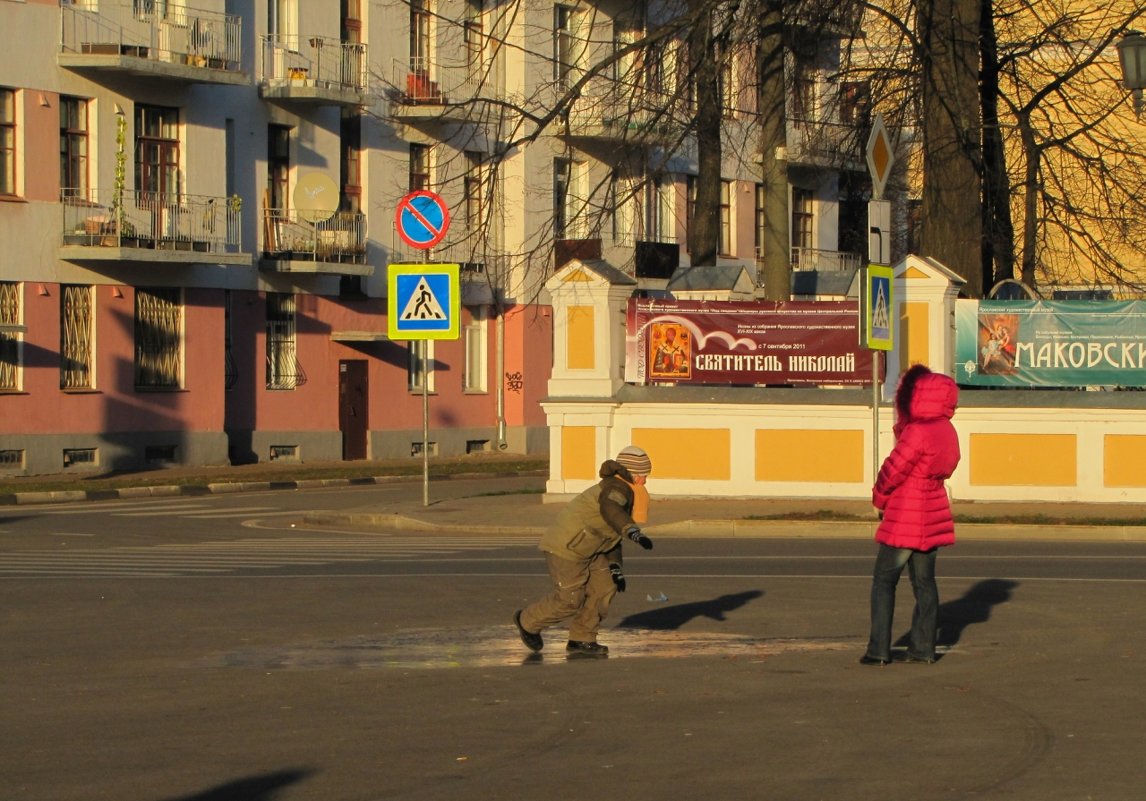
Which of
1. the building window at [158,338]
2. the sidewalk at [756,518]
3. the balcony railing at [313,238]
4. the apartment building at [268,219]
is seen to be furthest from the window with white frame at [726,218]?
the sidewalk at [756,518]

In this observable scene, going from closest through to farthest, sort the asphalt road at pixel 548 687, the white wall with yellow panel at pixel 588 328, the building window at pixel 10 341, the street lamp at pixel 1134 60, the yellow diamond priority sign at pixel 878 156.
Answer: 1. the asphalt road at pixel 548 687
2. the yellow diamond priority sign at pixel 878 156
3. the street lamp at pixel 1134 60
4. the white wall with yellow panel at pixel 588 328
5. the building window at pixel 10 341

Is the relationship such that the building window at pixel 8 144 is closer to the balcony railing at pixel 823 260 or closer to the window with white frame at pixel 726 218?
the window with white frame at pixel 726 218

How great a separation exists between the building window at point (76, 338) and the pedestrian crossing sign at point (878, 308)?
1988cm

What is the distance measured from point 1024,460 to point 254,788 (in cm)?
1795

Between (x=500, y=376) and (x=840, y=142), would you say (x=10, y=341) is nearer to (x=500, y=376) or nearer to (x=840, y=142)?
(x=500, y=376)

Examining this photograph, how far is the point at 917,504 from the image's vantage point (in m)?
10.8

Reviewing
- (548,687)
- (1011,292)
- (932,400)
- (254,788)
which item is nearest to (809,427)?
(1011,292)

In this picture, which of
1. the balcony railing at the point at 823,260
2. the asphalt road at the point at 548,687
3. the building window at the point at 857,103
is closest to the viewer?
the asphalt road at the point at 548,687

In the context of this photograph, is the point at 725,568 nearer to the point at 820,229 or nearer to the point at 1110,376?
the point at 1110,376

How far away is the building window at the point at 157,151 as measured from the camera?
37844mm

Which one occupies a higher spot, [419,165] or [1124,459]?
[419,165]

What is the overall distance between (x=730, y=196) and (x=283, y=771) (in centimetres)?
4831

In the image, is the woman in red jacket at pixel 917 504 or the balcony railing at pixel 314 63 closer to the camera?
the woman in red jacket at pixel 917 504

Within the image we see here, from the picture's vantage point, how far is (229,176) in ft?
132
